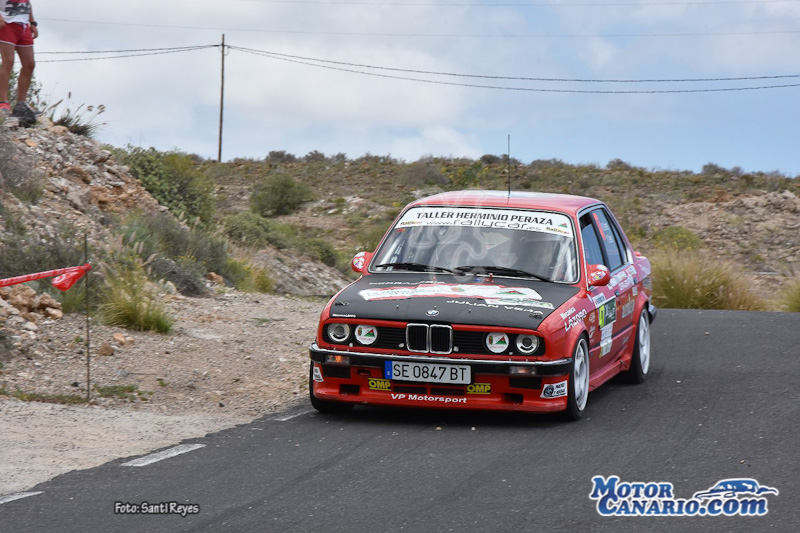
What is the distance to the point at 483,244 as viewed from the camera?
8680 millimetres

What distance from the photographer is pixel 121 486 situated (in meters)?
5.93

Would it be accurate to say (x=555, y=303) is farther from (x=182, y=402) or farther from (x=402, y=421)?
(x=182, y=402)

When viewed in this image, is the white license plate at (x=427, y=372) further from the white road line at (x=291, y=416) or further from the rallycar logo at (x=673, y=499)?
the rallycar logo at (x=673, y=499)

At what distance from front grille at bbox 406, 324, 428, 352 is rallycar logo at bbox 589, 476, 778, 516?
6.01ft

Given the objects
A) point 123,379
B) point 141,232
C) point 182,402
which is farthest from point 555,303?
point 141,232

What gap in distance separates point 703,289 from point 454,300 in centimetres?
1138

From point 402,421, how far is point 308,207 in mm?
38856

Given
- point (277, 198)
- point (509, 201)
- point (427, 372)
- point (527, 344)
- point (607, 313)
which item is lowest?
point (427, 372)

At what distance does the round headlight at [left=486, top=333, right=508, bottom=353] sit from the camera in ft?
24.2

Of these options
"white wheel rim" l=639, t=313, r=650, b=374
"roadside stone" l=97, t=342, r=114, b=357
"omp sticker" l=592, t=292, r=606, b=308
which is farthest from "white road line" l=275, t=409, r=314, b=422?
"white wheel rim" l=639, t=313, r=650, b=374

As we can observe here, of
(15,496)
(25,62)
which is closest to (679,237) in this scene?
(25,62)

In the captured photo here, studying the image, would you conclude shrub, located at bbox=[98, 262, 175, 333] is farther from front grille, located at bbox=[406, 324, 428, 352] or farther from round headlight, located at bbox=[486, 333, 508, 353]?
round headlight, located at bbox=[486, 333, 508, 353]

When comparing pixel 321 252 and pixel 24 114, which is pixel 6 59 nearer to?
pixel 24 114

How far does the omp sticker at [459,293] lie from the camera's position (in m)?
7.77
